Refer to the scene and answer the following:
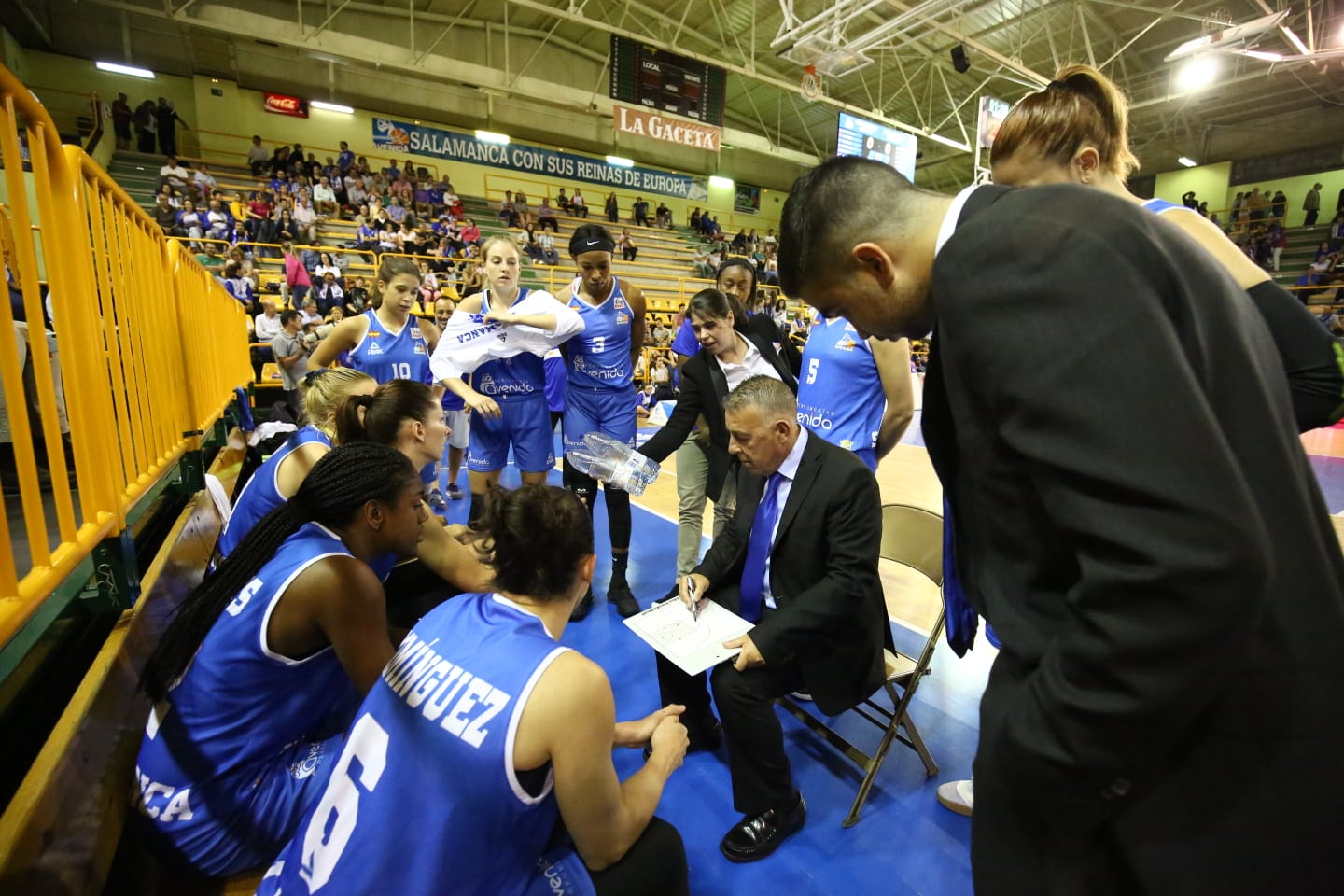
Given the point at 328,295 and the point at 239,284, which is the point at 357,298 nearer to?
the point at 328,295

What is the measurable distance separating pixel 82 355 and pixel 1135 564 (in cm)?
215

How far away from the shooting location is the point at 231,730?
1.47 meters

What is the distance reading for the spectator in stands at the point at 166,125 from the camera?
558 inches

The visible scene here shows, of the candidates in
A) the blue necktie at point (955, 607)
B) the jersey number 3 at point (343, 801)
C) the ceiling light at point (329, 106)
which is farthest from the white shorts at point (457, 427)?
the ceiling light at point (329, 106)

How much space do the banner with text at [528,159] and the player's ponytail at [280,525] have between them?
19.3 m

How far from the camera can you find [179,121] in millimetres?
15016

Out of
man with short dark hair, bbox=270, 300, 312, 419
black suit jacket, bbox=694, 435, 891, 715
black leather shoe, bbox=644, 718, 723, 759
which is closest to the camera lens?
black suit jacket, bbox=694, 435, 891, 715

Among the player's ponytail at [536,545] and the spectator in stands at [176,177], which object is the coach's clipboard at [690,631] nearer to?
the player's ponytail at [536,545]

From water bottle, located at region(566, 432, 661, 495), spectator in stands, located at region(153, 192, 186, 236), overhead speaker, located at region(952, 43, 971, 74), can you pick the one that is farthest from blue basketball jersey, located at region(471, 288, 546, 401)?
overhead speaker, located at region(952, 43, 971, 74)

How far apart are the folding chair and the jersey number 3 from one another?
5.14 feet

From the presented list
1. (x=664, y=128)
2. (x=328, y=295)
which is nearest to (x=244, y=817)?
(x=328, y=295)

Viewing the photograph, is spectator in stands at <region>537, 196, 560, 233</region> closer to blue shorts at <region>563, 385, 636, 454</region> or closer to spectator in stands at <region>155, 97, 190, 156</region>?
spectator in stands at <region>155, 97, 190, 156</region>

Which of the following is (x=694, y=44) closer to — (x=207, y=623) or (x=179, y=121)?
(x=179, y=121)

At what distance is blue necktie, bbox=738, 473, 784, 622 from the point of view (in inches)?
88.4
